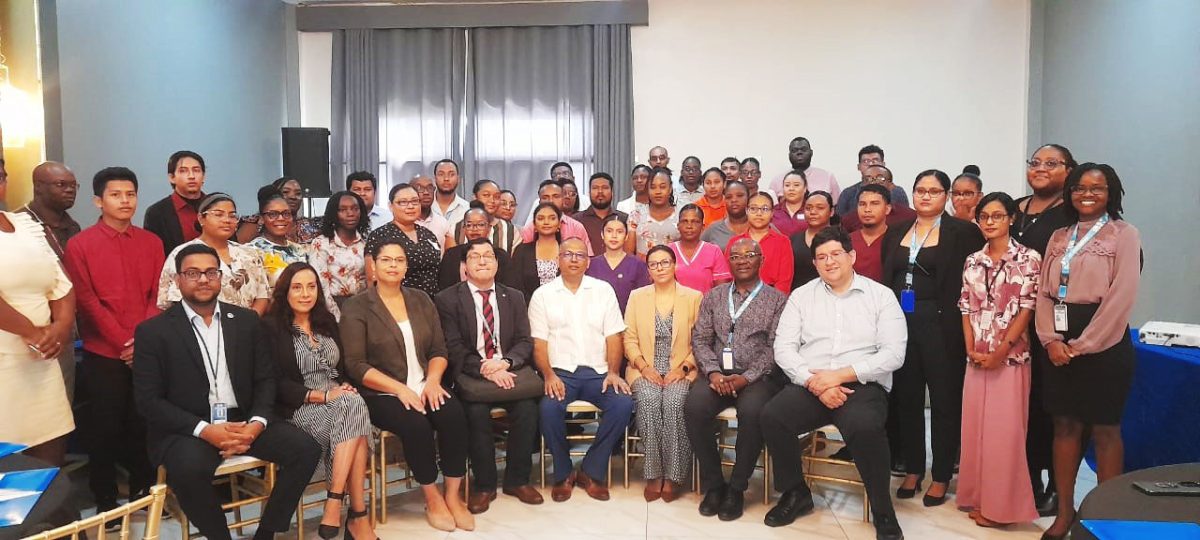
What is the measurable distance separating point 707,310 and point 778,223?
1584 mm

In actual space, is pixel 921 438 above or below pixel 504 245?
below

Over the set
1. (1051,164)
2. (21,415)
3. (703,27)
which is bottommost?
(21,415)

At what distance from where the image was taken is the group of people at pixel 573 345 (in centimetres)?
332

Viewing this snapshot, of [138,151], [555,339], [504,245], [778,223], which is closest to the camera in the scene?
[555,339]

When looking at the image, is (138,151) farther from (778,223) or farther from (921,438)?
(921,438)

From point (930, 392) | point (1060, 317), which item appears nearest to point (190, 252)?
point (930, 392)

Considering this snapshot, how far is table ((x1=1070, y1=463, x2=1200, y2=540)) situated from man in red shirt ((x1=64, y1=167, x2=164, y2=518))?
3.74 meters

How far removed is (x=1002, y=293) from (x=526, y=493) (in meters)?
2.51

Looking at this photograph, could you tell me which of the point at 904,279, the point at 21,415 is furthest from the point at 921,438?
the point at 21,415

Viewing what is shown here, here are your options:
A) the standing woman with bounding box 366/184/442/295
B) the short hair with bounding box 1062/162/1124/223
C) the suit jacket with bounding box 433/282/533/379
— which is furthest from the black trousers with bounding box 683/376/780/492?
the standing woman with bounding box 366/184/442/295

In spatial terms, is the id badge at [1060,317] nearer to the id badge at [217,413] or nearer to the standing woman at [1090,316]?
the standing woman at [1090,316]

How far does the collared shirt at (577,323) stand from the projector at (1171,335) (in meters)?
2.64

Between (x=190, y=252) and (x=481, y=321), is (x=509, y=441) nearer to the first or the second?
(x=481, y=321)

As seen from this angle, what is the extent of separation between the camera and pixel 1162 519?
1781mm
